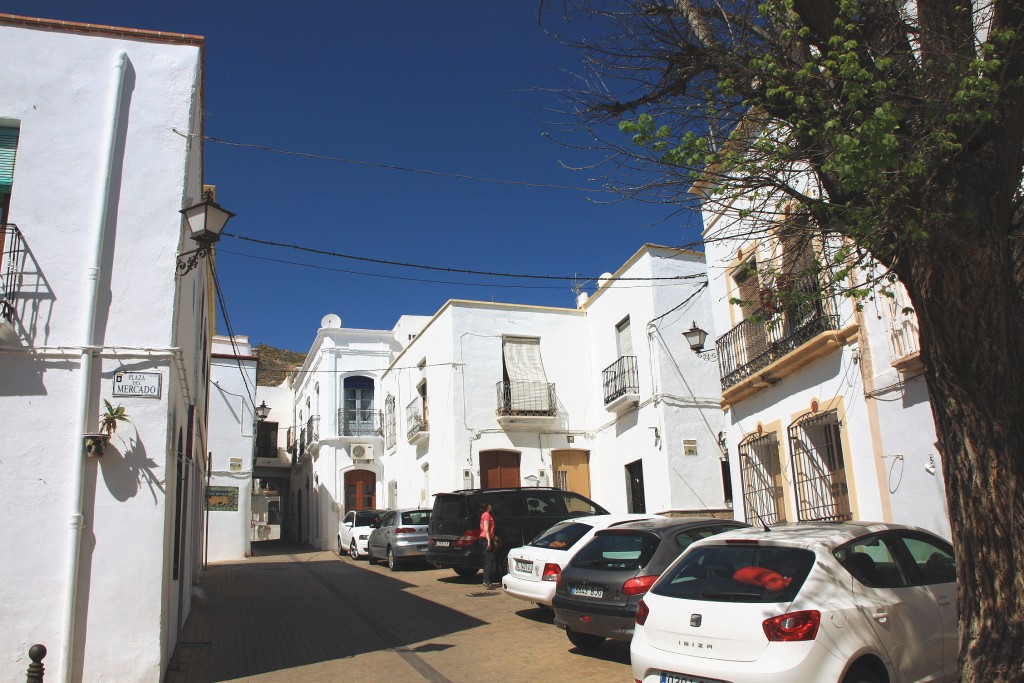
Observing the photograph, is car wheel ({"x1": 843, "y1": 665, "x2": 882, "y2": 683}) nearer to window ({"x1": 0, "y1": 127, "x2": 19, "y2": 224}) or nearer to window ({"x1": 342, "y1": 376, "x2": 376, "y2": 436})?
window ({"x1": 0, "y1": 127, "x2": 19, "y2": 224})

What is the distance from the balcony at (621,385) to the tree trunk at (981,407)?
46.7 feet

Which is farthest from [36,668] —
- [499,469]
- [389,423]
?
[389,423]

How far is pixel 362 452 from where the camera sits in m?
30.3

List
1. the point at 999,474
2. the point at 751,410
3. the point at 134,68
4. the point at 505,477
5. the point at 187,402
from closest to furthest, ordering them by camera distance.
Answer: the point at 999,474, the point at 134,68, the point at 187,402, the point at 751,410, the point at 505,477

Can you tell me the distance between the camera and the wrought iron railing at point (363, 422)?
30.5 meters

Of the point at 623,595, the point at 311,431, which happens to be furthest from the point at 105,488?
the point at 311,431

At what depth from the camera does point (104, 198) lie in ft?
27.3

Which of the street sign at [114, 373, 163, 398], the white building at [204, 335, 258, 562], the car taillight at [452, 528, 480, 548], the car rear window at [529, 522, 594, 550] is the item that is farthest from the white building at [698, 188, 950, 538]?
the white building at [204, 335, 258, 562]

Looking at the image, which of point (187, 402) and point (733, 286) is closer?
point (187, 402)

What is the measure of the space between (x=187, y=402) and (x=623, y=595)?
5860 millimetres

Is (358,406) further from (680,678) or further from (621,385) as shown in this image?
(680,678)

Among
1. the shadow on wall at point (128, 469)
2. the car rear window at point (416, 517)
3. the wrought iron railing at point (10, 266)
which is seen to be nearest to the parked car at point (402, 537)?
the car rear window at point (416, 517)

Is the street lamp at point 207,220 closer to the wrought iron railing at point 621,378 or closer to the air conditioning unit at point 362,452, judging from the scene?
the wrought iron railing at point 621,378

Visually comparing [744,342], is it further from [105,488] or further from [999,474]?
[105,488]
